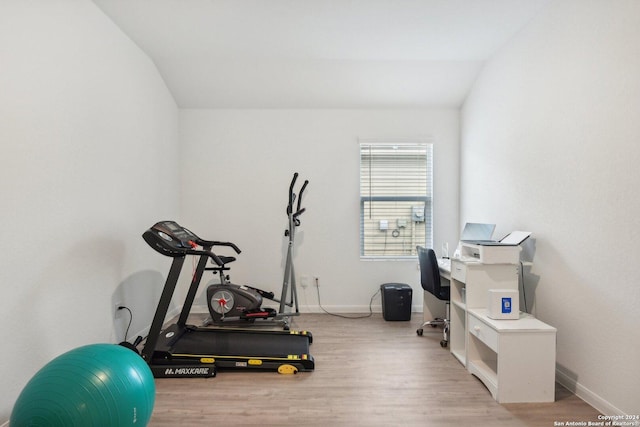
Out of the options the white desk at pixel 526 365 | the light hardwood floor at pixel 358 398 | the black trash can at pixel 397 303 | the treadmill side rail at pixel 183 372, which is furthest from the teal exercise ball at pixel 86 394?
the black trash can at pixel 397 303

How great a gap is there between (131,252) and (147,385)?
70.8 inches

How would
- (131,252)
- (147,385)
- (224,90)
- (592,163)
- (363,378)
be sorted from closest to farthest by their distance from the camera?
(147,385)
(592,163)
(363,378)
(131,252)
(224,90)

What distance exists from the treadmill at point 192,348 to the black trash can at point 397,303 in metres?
1.32

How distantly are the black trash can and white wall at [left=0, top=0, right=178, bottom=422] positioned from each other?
2554 millimetres

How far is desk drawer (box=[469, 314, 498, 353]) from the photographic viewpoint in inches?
89.7

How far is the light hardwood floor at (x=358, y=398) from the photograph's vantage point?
2020 millimetres

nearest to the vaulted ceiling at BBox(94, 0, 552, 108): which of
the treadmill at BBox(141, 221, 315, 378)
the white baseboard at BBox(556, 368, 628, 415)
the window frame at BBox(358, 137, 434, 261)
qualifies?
the window frame at BBox(358, 137, 434, 261)

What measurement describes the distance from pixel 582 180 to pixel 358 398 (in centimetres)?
207

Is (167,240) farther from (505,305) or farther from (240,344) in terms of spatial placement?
(505,305)

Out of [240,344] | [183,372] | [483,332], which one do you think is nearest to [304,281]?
[240,344]

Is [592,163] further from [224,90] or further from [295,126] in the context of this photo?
[224,90]

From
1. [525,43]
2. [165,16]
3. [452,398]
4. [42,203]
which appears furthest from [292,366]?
[525,43]

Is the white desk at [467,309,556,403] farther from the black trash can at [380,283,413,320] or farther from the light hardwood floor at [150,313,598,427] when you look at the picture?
the black trash can at [380,283,413,320]

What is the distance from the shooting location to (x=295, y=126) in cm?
432
